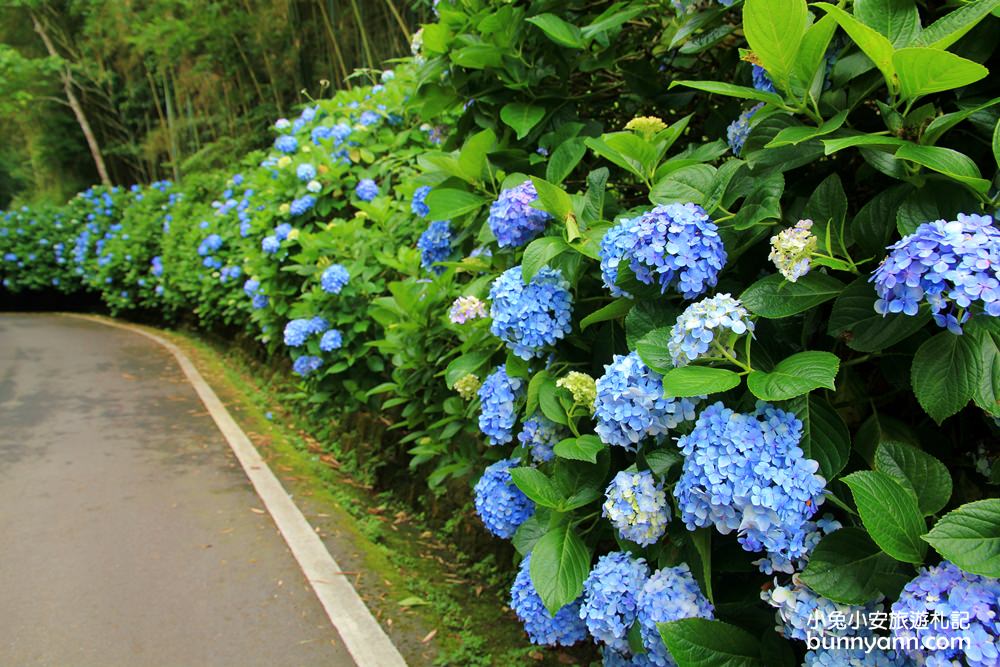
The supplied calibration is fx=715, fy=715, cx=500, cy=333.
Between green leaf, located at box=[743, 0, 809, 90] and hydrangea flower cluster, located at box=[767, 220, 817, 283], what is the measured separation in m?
0.32

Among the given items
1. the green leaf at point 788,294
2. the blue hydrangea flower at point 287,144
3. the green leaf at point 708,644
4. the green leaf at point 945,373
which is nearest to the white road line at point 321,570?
→ the green leaf at point 708,644

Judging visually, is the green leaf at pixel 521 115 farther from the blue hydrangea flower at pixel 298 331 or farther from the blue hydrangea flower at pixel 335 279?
the blue hydrangea flower at pixel 298 331

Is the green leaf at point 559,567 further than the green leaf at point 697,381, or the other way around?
the green leaf at point 559,567

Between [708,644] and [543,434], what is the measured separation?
0.74 meters

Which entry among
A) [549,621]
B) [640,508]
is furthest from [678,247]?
[549,621]

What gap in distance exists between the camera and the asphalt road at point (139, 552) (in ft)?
9.64

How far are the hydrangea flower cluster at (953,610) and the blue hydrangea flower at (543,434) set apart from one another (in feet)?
3.23

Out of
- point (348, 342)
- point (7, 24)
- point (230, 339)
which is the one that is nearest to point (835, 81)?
point (348, 342)

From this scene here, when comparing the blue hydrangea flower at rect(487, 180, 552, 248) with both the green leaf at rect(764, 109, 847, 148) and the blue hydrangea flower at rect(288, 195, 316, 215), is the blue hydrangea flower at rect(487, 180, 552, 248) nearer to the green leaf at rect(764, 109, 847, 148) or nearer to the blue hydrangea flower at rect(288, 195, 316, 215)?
the green leaf at rect(764, 109, 847, 148)

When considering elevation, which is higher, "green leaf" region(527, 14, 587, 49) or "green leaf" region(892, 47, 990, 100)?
"green leaf" region(527, 14, 587, 49)

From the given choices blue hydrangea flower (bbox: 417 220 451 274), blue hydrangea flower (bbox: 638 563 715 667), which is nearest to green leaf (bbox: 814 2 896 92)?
blue hydrangea flower (bbox: 638 563 715 667)

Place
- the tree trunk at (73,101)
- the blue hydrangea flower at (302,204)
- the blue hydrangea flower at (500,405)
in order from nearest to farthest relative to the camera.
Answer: the blue hydrangea flower at (500,405), the blue hydrangea flower at (302,204), the tree trunk at (73,101)

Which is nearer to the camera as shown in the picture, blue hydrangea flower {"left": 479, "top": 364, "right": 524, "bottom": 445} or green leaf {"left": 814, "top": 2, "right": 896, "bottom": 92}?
green leaf {"left": 814, "top": 2, "right": 896, "bottom": 92}

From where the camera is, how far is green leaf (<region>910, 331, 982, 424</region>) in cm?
124
